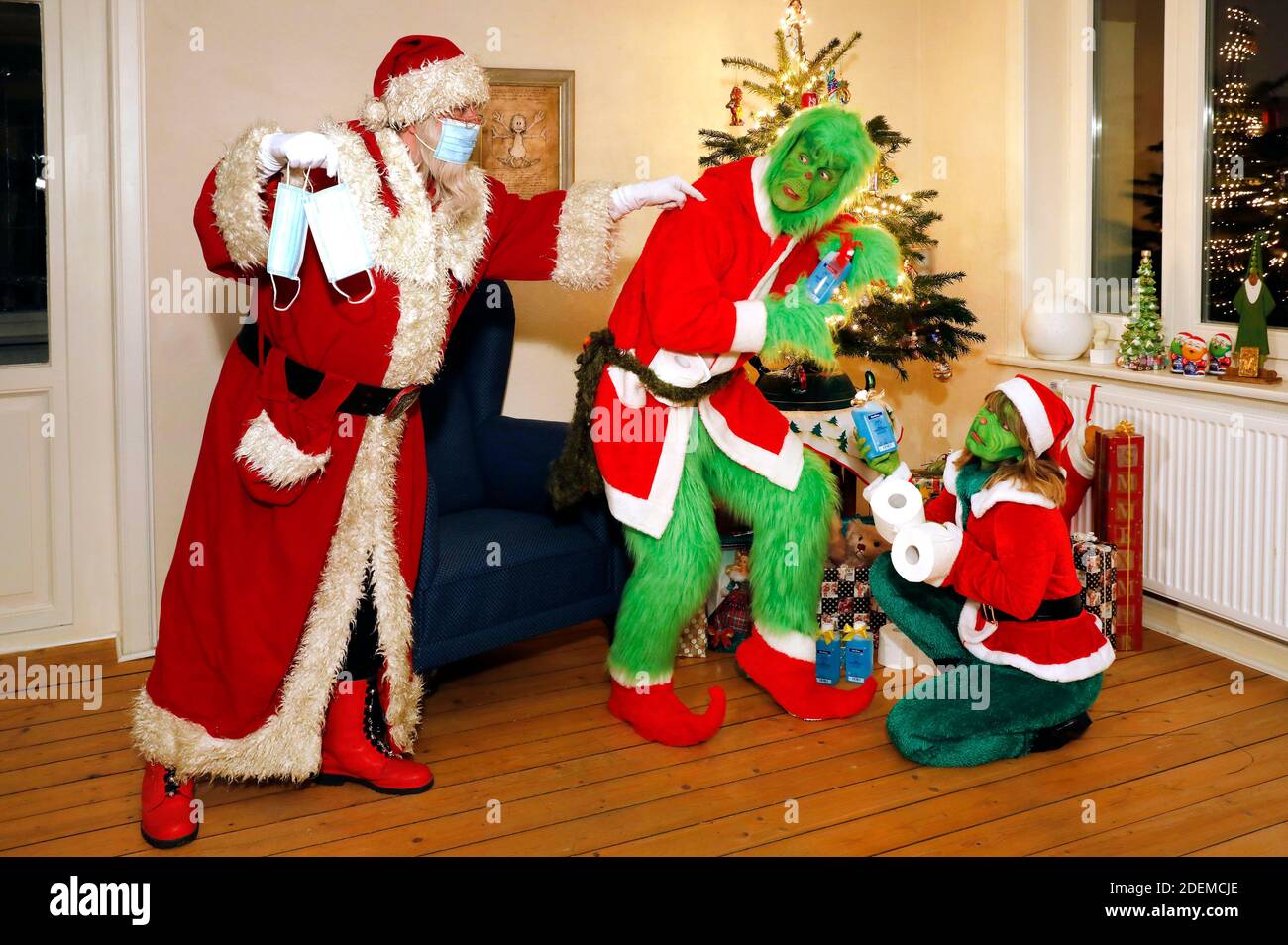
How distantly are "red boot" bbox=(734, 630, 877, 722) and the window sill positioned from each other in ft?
4.03

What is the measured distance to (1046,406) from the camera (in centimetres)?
264

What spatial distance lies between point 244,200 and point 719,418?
3.93ft

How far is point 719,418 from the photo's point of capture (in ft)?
9.60

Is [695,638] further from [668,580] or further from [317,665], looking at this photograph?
[317,665]

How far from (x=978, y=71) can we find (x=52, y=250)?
2.93 meters

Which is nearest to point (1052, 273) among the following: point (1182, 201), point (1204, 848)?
point (1182, 201)

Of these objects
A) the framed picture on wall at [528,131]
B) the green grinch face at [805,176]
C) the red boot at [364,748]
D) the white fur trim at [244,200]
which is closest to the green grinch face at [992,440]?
the green grinch face at [805,176]

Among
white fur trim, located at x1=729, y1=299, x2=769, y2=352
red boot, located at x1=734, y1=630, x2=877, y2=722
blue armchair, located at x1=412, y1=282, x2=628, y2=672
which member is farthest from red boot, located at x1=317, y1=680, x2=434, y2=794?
white fur trim, located at x1=729, y1=299, x2=769, y2=352

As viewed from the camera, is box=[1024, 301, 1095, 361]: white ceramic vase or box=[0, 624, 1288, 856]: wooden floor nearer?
box=[0, 624, 1288, 856]: wooden floor

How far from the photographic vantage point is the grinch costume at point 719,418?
2734mm

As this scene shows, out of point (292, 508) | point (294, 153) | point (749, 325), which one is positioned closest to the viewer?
point (294, 153)

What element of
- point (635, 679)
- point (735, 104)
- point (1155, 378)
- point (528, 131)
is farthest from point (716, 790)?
point (735, 104)

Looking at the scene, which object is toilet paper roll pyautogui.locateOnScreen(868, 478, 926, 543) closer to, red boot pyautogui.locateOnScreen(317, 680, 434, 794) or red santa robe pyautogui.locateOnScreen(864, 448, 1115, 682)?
red santa robe pyautogui.locateOnScreen(864, 448, 1115, 682)

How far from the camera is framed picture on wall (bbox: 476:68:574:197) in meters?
3.71
